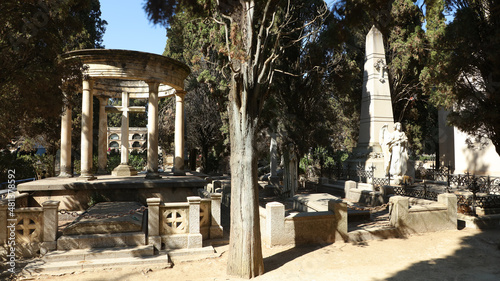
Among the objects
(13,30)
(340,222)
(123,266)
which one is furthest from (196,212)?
(13,30)

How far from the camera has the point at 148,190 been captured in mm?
11250

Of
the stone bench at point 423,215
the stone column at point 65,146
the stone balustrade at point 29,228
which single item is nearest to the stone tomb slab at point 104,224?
the stone balustrade at point 29,228

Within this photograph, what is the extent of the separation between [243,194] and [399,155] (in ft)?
32.1

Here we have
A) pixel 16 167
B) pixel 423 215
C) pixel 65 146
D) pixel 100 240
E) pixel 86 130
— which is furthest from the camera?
pixel 16 167

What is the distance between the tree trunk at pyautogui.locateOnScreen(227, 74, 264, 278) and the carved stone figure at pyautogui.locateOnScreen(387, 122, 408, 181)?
937 cm

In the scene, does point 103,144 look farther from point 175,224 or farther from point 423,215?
point 423,215

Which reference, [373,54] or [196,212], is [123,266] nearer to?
[196,212]

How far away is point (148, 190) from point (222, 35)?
8.04 meters

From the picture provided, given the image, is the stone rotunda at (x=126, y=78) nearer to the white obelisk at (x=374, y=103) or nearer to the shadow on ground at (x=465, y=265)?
the shadow on ground at (x=465, y=265)

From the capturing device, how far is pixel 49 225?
6848 millimetres

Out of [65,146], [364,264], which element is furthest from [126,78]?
[364,264]

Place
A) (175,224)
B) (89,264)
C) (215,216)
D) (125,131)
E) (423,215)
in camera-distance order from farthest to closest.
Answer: (125,131)
(423,215)
(215,216)
(175,224)
(89,264)

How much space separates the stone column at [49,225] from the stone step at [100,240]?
0.15 m

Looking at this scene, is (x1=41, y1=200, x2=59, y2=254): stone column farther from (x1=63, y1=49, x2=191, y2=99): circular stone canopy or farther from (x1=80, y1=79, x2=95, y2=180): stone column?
(x1=63, y1=49, x2=191, y2=99): circular stone canopy
